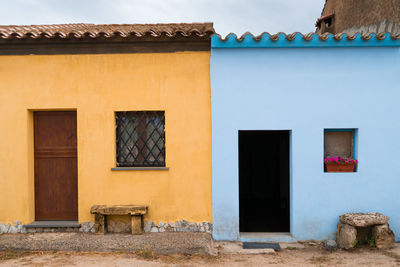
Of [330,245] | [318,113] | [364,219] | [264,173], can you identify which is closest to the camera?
[364,219]

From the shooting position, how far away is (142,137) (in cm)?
525

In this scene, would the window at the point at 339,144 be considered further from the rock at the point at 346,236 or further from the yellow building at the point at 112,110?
the yellow building at the point at 112,110

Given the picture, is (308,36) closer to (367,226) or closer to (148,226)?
(367,226)

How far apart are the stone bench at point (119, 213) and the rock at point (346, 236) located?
3.50 metres

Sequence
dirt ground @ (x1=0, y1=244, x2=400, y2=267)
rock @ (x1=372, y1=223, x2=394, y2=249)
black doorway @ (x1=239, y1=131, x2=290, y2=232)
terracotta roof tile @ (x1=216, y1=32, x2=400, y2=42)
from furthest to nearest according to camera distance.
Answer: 1. black doorway @ (x1=239, y1=131, x2=290, y2=232)
2. terracotta roof tile @ (x1=216, y1=32, x2=400, y2=42)
3. rock @ (x1=372, y1=223, x2=394, y2=249)
4. dirt ground @ (x1=0, y1=244, x2=400, y2=267)

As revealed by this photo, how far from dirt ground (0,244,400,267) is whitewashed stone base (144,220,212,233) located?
633mm

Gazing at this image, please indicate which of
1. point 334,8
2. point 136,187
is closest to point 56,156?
point 136,187

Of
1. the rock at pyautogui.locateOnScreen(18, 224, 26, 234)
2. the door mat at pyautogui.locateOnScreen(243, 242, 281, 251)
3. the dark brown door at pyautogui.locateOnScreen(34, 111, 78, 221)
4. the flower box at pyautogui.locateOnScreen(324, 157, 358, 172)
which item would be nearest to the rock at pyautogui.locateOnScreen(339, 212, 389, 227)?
the flower box at pyautogui.locateOnScreen(324, 157, 358, 172)

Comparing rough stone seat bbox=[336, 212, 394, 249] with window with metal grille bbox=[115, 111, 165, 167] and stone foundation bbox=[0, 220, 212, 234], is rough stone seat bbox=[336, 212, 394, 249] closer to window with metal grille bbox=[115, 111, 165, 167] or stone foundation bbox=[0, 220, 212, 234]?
stone foundation bbox=[0, 220, 212, 234]

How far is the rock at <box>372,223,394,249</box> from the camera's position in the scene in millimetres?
4695

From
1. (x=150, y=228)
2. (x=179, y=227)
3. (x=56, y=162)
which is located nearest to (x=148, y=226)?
(x=150, y=228)

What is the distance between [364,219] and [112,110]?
16.0ft

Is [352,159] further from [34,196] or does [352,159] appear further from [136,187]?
[34,196]

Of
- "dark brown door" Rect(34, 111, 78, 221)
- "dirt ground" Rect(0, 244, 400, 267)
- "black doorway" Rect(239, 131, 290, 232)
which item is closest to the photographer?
"dirt ground" Rect(0, 244, 400, 267)
